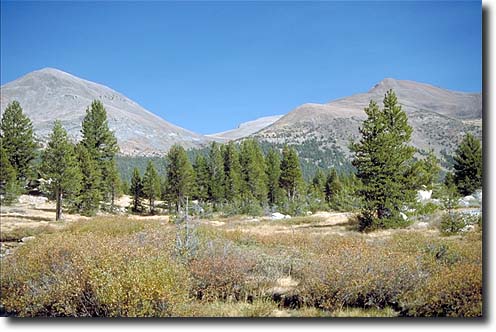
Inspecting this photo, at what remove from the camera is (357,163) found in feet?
46.8

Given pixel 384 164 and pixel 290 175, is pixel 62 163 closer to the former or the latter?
pixel 384 164

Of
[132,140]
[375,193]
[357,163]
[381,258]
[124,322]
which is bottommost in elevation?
[124,322]

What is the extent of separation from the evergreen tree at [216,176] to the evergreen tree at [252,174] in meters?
2.05

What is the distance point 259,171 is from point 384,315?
98.4 ft

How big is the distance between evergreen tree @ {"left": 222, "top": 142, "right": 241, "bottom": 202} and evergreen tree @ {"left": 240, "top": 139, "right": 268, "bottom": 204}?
569mm

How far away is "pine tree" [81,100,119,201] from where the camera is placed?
93.6ft

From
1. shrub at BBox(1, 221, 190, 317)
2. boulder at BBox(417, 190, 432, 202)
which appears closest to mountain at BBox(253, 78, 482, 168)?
boulder at BBox(417, 190, 432, 202)

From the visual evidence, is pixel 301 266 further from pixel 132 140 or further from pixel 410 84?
pixel 132 140

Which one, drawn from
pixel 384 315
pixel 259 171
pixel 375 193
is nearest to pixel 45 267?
pixel 384 315

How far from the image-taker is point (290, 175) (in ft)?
115

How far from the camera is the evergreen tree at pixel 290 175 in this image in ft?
115

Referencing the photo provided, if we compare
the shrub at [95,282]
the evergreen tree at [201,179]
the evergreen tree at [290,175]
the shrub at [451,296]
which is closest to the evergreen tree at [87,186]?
the evergreen tree at [201,179]

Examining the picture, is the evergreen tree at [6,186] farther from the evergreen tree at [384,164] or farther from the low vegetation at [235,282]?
the evergreen tree at [384,164]

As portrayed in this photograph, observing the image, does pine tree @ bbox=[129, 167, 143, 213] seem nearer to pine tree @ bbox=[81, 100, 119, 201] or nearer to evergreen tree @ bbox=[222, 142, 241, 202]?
pine tree @ bbox=[81, 100, 119, 201]
